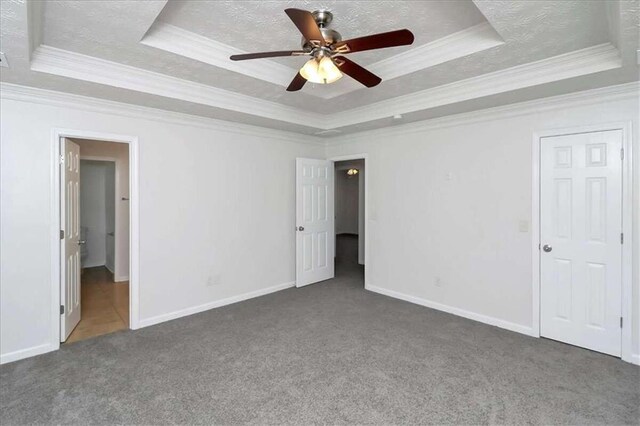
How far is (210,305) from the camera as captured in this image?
13.5ft

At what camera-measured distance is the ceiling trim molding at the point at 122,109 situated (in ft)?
9.32

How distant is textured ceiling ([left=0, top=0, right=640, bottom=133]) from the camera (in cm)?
A: 195

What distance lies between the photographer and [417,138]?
4266 mm

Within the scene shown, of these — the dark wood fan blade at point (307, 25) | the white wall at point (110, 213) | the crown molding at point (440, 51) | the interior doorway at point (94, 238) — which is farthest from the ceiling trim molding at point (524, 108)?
the white wall at point (110, 213)

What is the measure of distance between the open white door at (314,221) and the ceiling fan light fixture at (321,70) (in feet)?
9.24

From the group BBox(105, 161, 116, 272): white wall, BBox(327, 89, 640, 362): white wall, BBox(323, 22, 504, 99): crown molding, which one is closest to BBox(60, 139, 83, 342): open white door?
BBox(105, 161, 116, 272): white wall

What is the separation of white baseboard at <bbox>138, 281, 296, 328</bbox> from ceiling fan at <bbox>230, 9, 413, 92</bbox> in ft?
9.85

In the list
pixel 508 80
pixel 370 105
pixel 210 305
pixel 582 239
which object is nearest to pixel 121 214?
pixel 210 305

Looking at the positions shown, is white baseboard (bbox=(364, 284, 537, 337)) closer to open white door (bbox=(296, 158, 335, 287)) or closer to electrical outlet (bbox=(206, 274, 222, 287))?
open white door (bbox=(296, 158, 335, 287))

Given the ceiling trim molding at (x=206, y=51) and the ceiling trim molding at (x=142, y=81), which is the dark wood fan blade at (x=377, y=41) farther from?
the ceiling trim molding at (x=142, y=81)

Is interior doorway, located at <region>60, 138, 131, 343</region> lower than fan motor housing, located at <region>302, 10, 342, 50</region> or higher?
lower

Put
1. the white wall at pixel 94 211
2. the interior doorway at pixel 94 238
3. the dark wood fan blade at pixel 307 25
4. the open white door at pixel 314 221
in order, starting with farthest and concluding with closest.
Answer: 1. the white wall at pixel 94 211
2. the open white door at pixel 314 221
3. the interior doorway at pixel 94 238
4. the dark wood fan blade at pixel 307 25

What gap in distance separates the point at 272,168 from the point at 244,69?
193cm

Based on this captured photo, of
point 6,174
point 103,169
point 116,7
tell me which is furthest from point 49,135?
point 103,169
